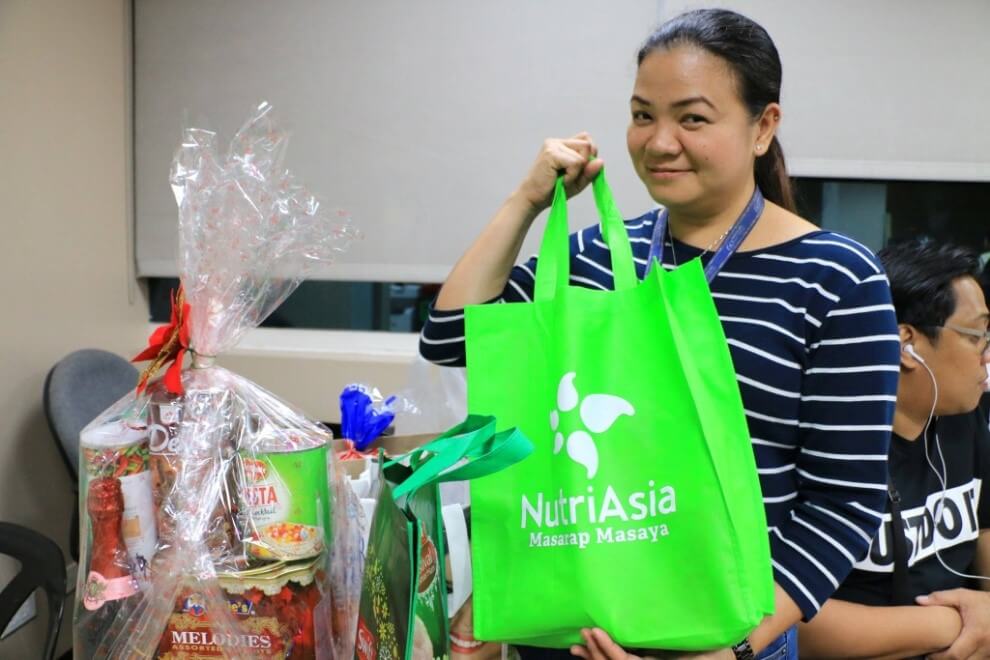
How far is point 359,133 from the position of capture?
9.84 ft

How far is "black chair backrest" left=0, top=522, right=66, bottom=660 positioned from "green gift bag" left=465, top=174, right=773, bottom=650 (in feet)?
2.90

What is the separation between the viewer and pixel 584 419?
0.80 m

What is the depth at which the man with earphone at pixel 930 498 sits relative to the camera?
4.28ft

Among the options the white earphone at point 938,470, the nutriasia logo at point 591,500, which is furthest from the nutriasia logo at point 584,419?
the white earphone at point 938,470

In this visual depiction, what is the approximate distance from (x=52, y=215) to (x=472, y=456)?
2443 mm

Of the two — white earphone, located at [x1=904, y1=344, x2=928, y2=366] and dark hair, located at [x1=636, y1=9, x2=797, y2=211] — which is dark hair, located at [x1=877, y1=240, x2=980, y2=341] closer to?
white earphone, located at [x1=904, y1=344, x2=928, y2=366]

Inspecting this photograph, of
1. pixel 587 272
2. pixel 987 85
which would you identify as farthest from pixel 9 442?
pixel 987 85

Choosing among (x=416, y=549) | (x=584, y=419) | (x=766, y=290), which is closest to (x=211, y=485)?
(x=416, y=549)

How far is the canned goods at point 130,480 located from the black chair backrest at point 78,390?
1.64 m

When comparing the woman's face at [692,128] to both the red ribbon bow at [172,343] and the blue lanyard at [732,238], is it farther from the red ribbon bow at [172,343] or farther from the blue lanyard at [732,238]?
the red ribbon bow at [172,343]

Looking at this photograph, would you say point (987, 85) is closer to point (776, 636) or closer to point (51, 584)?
point (776, 636)

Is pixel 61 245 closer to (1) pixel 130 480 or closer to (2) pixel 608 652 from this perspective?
(1) pixel 130 480

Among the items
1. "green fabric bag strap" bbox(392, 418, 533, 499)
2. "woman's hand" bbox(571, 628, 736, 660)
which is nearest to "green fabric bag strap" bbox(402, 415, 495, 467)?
"green fabric bag strap" bbox(392, 418, 533, 499)

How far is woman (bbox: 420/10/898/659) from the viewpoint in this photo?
33.8 inches
